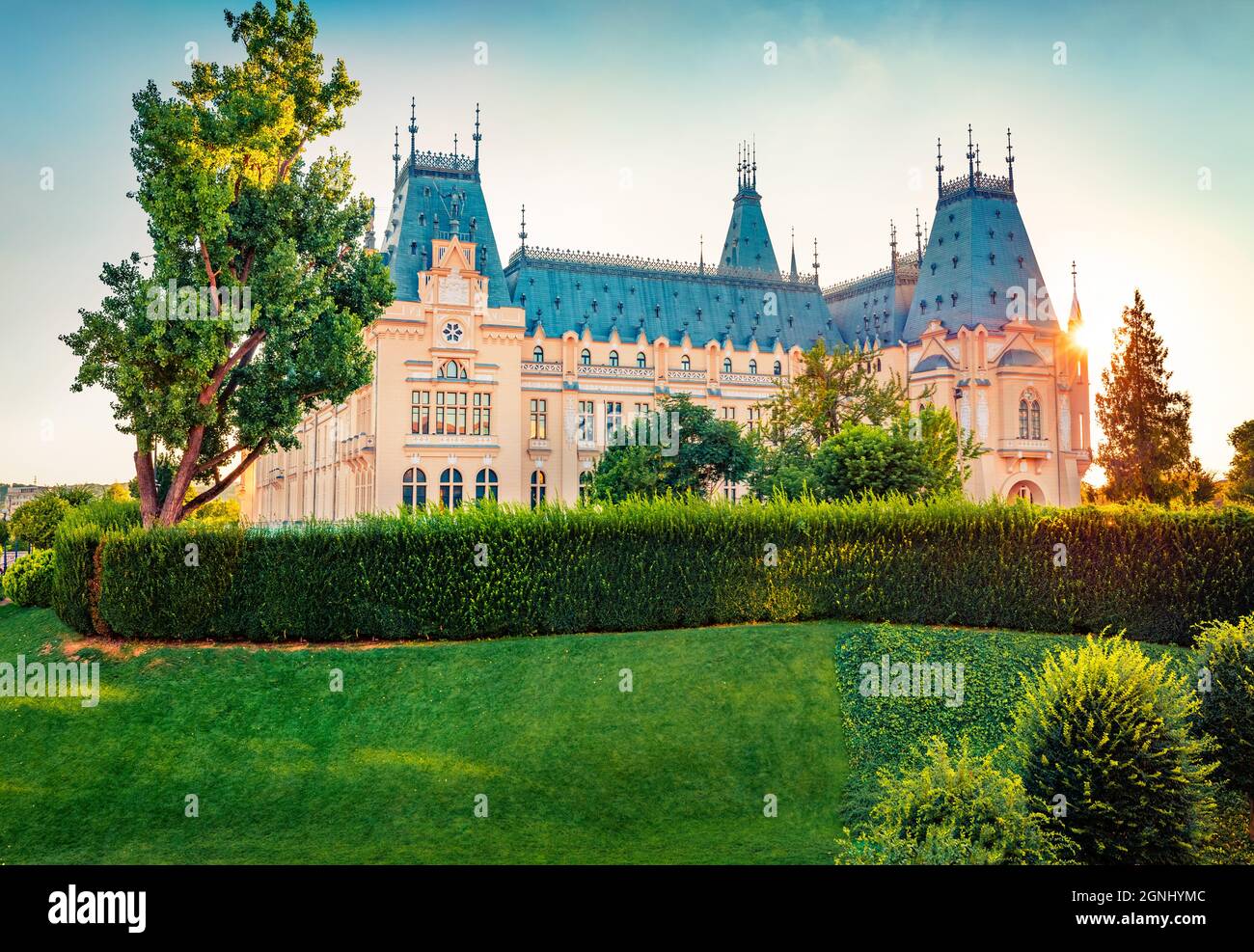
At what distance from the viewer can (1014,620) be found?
26.5 m

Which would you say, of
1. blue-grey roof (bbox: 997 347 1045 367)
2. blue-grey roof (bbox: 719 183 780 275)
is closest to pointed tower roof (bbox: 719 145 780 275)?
blue-grey roof (bbox: 719 183 780 275)

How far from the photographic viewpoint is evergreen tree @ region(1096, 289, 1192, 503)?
6525 cm

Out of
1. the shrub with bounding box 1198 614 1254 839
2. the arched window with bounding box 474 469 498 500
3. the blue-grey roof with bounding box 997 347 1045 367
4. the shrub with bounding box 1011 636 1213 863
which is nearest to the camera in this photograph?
the shrub with bounding box 1011 636 1213 863

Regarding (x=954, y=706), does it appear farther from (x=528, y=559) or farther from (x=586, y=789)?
(x=528, y=559)

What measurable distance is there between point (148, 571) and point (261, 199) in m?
11.6

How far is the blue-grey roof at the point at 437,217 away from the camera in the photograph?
190ft

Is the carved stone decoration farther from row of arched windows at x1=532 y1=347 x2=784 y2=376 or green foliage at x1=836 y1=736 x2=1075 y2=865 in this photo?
green foliage at x1=836 y1=736 x2=1075 y2=865

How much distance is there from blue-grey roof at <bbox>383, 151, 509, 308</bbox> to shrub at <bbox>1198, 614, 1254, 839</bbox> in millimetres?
46644

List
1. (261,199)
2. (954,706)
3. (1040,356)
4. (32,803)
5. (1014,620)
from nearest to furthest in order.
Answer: (32,803)
(954,706)
(1014,620)
(261,199)
(1040,356)

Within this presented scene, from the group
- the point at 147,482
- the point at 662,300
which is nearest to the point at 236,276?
the point at 147,482

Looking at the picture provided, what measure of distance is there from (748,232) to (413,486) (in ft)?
140

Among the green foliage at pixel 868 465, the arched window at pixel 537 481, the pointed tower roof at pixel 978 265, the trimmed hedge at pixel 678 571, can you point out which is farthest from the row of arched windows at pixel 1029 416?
the trimmed hedge at pixel 678 571
